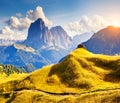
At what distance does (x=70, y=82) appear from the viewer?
11856 cm

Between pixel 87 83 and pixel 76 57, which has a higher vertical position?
pixel 76 57

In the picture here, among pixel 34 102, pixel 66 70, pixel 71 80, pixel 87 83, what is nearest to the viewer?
pixel 34 102

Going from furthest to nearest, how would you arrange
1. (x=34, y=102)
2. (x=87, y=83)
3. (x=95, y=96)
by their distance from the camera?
1. (x=87, y=83)
2. (x=34, y=102)
3. (x=95, y=96)

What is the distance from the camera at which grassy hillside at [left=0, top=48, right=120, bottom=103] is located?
10378cm

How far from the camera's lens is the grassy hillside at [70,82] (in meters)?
104

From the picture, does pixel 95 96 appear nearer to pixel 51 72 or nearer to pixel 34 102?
pixel 34 102

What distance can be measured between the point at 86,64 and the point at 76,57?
941 cm

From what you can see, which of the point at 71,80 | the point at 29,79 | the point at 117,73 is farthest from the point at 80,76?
the point at 29,79

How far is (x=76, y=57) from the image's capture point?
138125mm

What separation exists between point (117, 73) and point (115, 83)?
7.68 metres

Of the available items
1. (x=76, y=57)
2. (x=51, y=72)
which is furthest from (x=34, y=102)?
(x=76, y=57)

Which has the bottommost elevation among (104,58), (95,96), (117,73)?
(95,96)

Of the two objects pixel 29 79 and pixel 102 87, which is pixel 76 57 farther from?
pixel 102 87

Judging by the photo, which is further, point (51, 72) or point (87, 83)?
point (51, 72)
